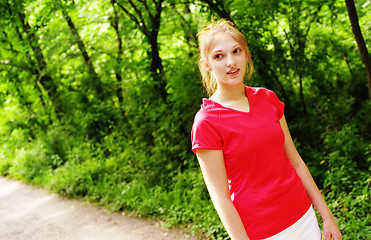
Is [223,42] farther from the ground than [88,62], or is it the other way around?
[88,62]

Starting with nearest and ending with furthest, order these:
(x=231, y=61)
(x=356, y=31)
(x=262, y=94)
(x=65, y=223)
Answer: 1. (x=231, y=61)
2. (x=262, y=94)
3. (x=356, y=31)
4. (x=65, y=223)

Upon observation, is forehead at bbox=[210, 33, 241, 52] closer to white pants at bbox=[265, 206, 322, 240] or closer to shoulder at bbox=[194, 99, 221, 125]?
shoulder at bbox=[194, 99, 221, 125]

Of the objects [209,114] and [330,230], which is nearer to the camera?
[209,114]

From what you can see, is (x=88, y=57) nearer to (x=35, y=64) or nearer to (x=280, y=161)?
(x=35, y=64)

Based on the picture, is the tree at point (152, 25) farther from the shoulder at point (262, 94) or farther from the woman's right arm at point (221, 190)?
the woman's right arm at point (221, 190)

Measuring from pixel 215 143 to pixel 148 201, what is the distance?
15.5ft

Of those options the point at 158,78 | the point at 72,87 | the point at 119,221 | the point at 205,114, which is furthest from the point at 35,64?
the point at 205,114

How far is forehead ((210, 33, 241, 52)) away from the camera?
1884 millimetres

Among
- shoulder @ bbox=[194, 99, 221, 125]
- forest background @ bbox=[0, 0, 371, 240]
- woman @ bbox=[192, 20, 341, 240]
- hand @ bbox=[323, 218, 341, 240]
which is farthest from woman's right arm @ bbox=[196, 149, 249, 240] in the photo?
forest background @ bbox=[0, 0, 371, 240]

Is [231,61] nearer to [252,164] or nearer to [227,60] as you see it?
[227,60]

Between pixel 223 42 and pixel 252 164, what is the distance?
65 cm

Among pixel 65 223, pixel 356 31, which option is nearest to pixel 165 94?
pixel 65 223

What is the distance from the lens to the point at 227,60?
1864mm

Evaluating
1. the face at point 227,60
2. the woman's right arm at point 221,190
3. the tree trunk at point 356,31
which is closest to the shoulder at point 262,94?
the face at point 227,60
